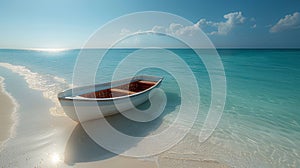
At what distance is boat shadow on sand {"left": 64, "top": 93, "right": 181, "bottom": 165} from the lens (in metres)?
4.25

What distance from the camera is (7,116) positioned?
20.8 feet

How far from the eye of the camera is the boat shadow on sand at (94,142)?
13.9ft

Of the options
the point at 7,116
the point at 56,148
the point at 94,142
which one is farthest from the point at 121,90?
the point at 7,116

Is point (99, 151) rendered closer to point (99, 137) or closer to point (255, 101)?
point (99, 137)

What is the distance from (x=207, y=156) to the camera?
4492 millimetres

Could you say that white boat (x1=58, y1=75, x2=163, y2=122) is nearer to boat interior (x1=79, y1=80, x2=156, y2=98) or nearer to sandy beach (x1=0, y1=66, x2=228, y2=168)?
boat interior (x1=79, y1=80, x2=156, y2=98)

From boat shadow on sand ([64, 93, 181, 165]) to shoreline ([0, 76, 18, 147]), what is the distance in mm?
1981

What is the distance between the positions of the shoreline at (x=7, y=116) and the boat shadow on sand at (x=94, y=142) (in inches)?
78.0

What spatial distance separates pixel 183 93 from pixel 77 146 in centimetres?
757

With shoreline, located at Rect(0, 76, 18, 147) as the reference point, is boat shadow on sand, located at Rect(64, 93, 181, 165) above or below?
above

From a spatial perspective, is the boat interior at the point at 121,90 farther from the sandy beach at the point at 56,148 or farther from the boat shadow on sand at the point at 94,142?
the sandy beach at the point at 56,148

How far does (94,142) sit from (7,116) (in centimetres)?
420

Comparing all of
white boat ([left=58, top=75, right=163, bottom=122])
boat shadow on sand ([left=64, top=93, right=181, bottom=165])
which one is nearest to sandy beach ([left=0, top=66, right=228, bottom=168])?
boat shadow on sand ([left=64, top=93, right=181, bottom=165])

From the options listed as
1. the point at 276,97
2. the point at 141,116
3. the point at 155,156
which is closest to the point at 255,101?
the point at 276,97
